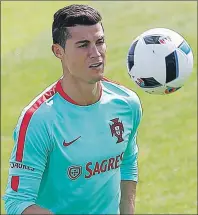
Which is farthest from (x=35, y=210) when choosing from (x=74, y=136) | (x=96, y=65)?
(x=96, y=65)

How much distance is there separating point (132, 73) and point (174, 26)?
17986 mm

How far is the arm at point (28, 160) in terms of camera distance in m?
5.84

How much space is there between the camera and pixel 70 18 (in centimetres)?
597

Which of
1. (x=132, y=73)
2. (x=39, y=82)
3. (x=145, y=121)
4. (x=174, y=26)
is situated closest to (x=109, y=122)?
(x=132, y=73)

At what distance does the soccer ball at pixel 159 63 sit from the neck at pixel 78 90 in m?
1.48

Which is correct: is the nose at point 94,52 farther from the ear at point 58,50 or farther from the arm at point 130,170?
the arm at point 130,170

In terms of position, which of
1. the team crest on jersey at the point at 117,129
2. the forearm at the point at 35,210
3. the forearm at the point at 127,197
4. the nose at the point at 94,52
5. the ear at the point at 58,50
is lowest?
the forearm at the point at 35,210

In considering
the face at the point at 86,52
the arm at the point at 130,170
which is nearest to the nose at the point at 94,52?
the face at the point at 86,52

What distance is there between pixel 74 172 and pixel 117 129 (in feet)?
1.78

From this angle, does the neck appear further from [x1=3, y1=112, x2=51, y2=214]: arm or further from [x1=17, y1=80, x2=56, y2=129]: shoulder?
[x1=3, y1=112, x2=51, y2=214]: arm

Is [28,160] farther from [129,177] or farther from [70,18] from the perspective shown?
[129,177]

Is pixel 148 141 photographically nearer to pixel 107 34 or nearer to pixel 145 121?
pixel 145 121

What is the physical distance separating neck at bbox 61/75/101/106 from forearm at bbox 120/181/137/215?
2.99ft

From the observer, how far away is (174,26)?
25.5 metres
